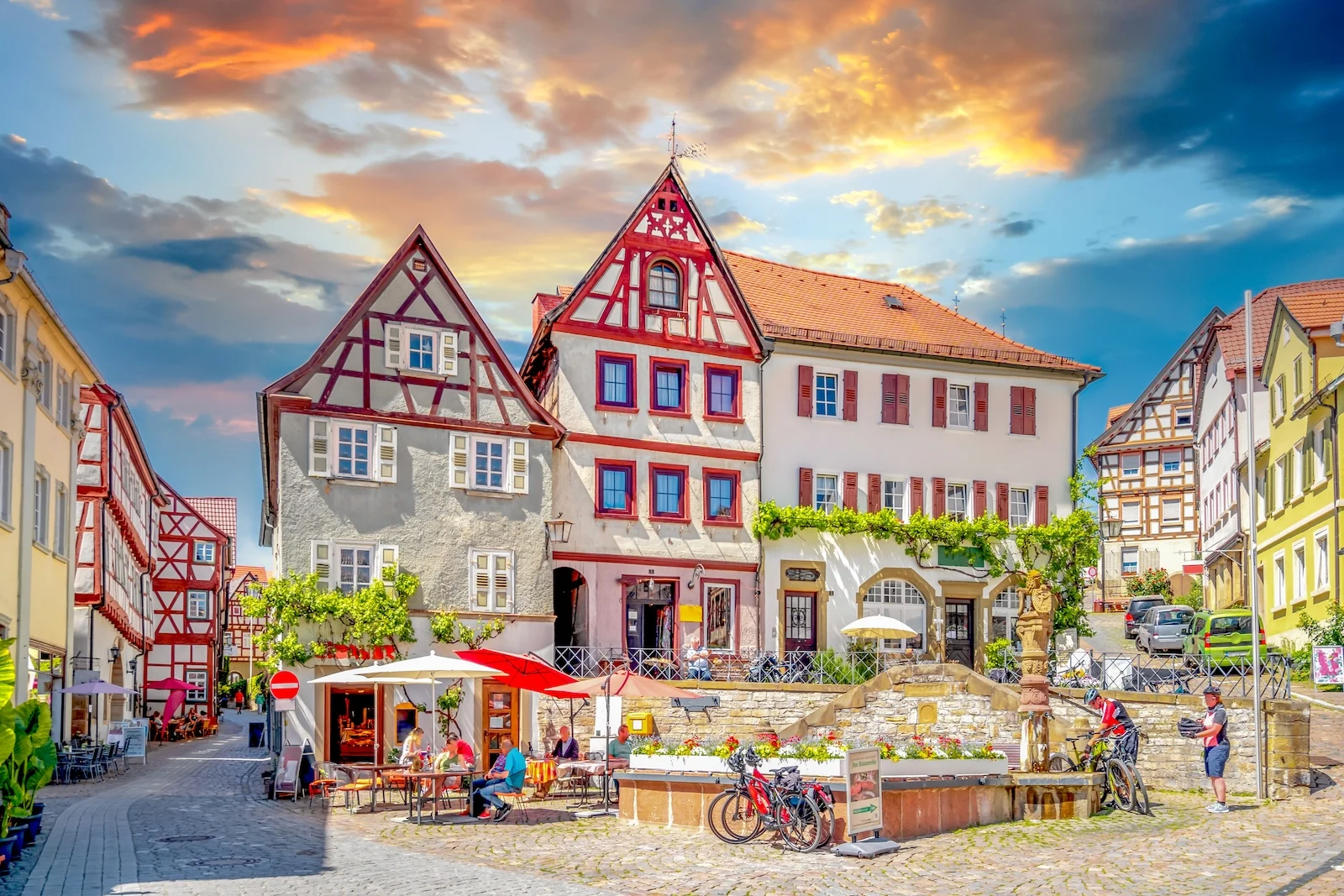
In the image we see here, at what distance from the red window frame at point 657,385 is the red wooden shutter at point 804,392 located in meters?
2.89

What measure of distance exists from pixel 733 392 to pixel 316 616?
1163 cm

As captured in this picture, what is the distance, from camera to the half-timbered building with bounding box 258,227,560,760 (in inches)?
1203

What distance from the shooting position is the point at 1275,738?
21969 millimetres

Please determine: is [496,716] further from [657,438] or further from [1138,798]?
[1138,798]

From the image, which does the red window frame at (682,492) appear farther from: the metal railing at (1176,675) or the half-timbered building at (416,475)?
the metal railing at (1176,675)

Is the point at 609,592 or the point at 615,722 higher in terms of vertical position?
the point at 609,592

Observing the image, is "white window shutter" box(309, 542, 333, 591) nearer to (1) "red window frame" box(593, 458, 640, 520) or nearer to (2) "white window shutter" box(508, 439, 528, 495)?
(2) "white window shutter" box(508, 439, 528, 495)

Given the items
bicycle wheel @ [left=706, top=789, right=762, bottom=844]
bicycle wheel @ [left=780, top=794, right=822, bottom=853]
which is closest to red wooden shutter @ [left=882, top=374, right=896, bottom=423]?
bicycle wheel @ [left=706, top=789, right=762, bottom=844]

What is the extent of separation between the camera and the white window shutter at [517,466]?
33.0m

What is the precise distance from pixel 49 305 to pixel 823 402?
18050 mm

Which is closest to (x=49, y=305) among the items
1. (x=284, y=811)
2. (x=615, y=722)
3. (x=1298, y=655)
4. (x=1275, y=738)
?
(x=284, y=811)

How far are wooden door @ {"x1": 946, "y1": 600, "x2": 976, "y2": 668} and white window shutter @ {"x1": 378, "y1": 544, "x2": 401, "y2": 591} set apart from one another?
1381cm

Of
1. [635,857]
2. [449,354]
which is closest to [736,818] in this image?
[635,857]

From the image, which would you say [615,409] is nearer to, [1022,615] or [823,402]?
[823,402]
